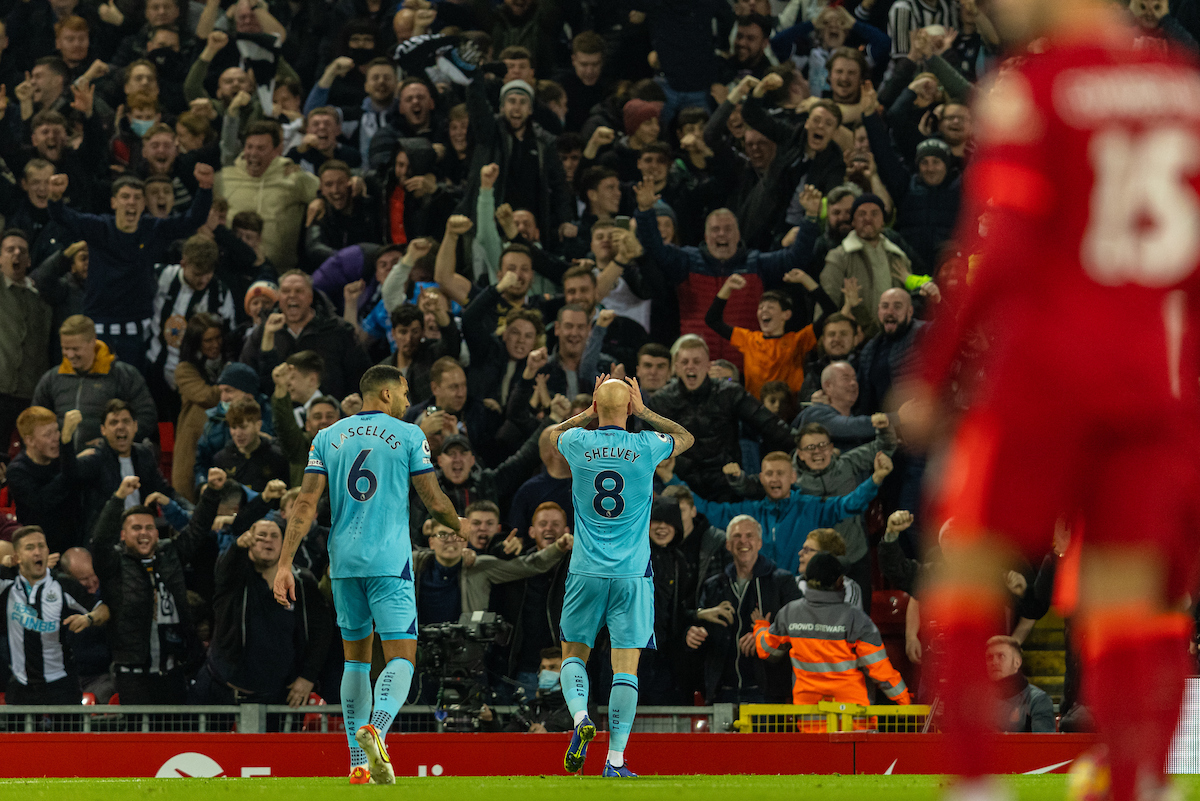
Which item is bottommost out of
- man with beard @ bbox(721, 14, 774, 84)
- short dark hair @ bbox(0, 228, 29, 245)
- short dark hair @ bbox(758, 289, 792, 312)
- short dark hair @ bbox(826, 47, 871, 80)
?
short dark hair @ bbox(758, 289, 792, 312)

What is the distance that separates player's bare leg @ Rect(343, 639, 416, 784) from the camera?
30.6 feet

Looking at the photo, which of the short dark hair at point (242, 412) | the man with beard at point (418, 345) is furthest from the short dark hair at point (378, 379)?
the man with beard at point (418, 345)

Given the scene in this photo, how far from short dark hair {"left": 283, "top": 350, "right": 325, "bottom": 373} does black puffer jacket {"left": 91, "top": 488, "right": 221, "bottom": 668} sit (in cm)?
170

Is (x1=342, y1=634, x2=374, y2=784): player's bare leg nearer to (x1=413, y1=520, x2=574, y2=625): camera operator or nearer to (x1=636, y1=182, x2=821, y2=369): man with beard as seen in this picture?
(x1=413, y1=520, x2=574, y2=625): camera operator

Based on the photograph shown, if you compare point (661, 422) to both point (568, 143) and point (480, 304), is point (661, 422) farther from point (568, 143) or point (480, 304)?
point (568, 143)

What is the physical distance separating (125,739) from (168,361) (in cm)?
537

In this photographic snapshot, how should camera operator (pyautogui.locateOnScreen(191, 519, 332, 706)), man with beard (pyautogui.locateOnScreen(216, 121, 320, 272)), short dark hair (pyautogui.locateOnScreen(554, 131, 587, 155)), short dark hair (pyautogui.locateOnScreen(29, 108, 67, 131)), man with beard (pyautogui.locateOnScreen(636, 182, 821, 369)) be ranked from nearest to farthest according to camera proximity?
camera operator (pyautogui.locateOnScreen(191, 519, 332, 706)), man with beard (pyautogui.locateOnScreen(636, 182, 821, 369)), man with beard (pyautogui.locateOnScreen(216, 121, 320, 272)), short dark hair (pyautogui.locateOnScreen(29, 108, 67, 131)), short dark hair (pyautogui.locateOnScreen(554, 131, 587, 155))

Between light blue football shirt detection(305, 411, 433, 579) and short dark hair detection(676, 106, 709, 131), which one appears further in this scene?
short dark hair detection(676, 106, 709, 131)

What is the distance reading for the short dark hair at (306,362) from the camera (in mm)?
14430

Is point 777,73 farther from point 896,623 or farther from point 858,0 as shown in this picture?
point 896,623

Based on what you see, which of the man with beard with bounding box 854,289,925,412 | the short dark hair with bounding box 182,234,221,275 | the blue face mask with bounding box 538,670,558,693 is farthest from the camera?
the short dark hair with bounding box 182,234,221,275

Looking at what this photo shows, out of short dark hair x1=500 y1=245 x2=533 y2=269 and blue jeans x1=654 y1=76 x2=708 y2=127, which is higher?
blue jeans x1=654 y1=76 x2=708 y2=127

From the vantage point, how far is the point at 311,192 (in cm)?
1741

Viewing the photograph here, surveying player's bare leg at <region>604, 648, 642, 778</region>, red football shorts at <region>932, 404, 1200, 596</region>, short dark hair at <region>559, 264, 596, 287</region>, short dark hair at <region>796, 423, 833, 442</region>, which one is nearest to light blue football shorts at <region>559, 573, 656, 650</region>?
player's bare leg at <region>604, 648, 642, 778</region>
